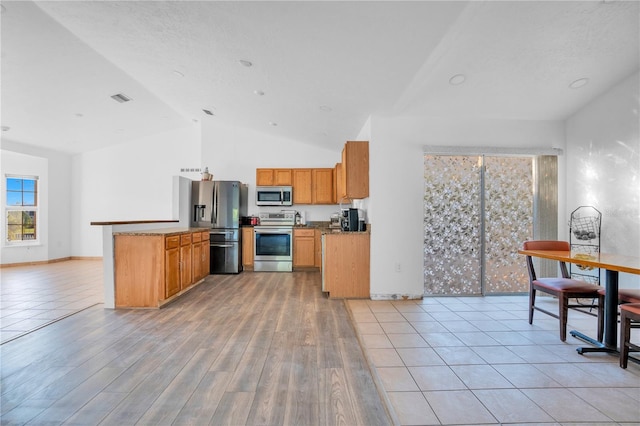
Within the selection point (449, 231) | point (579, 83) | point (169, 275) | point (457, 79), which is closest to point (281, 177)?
point (169, 275)

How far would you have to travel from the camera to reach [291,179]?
621cm

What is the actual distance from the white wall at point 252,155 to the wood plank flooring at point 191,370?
339 cm

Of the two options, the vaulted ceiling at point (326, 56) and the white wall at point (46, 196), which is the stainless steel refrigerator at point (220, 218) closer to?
the vaulted ceiling at point (326, 56)

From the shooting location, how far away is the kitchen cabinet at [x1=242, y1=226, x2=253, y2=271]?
5828 millimetres

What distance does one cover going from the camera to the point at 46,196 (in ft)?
21.2

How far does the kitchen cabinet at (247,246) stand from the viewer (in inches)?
229

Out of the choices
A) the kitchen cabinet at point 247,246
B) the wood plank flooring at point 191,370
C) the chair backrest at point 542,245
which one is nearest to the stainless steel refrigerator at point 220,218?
the kitchen cabinet at point 247,246

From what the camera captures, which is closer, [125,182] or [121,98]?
[121,98]

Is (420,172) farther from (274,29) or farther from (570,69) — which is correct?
(274,29)

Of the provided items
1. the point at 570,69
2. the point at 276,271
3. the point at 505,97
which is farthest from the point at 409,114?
the point at 276,271

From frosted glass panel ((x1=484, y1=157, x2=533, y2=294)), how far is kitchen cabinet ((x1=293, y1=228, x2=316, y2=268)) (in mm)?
3059

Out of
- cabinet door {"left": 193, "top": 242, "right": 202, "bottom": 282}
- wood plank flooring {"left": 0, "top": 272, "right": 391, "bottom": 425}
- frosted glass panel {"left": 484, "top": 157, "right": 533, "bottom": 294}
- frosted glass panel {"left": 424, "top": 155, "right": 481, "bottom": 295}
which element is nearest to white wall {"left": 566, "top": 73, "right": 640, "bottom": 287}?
frosted glass panel {"left": 484, "top": 157, "right": 533, "bottom": 294}

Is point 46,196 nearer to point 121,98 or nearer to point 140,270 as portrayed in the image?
point 121,98

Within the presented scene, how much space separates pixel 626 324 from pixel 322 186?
15.8 ft
